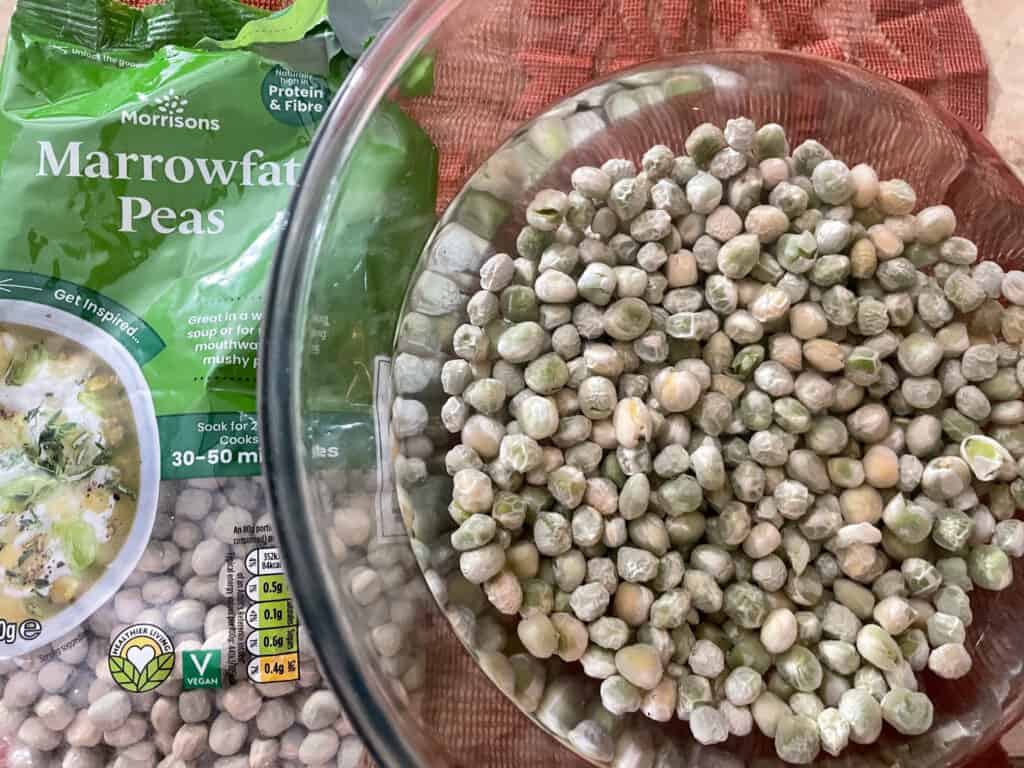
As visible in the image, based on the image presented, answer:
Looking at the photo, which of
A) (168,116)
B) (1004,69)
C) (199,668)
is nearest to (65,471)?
(199,668)

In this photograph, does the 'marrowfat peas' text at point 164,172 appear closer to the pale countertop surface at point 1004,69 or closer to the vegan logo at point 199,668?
the vegan logo at point 199,668

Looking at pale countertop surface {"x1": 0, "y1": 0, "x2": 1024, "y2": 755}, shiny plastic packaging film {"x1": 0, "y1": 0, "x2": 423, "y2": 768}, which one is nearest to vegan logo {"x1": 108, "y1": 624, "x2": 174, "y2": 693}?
shiny plastic packaging film {"x1": 0, "y1": 0, "x2": 423, "y2": 768}

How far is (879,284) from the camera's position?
24.2 inches

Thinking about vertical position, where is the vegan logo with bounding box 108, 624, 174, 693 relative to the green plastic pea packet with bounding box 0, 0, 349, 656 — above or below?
below

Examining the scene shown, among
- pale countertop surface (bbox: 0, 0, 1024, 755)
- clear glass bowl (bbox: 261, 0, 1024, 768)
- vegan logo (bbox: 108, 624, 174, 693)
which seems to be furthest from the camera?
pale countertop surface (bbox: 0, 0, 1024, 755)

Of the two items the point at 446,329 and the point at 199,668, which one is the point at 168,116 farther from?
the point at 199,668

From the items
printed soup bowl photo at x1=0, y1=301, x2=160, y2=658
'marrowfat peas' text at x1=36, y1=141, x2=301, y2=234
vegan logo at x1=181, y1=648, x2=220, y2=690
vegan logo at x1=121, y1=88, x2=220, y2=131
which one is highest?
vegan logo at x1=121, y1=88, x2=220, y2=131

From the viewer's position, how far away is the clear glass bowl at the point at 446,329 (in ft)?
1.69

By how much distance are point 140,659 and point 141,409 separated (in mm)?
198

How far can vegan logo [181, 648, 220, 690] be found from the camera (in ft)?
2.15

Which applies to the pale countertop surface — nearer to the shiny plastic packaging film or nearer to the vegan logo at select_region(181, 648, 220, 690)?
the shiny plastic packaging film

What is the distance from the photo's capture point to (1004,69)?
83 cm

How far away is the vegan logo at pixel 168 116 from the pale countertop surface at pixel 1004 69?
29.3 inches

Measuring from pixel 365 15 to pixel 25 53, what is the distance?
297 millimetres
